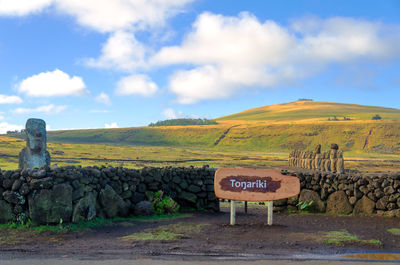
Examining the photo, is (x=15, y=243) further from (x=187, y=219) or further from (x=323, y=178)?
(x=323, y=178)

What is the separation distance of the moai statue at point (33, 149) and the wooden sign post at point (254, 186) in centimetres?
982

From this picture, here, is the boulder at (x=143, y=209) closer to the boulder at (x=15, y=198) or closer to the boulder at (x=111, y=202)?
the boulder at (x=111, y=202)

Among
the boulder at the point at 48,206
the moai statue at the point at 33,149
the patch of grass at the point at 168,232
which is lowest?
the patch of grass at the point at 168,232

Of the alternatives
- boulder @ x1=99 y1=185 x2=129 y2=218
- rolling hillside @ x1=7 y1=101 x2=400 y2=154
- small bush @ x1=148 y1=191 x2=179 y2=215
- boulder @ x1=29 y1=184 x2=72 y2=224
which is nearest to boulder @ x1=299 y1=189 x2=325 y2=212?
small bush @ x1=148 y1=191 x2=179 y2=215

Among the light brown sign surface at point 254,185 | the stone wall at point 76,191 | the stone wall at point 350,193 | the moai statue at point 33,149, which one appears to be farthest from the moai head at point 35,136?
the stone wall at point 350,193

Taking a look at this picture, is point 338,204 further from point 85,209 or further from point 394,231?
point 85,209

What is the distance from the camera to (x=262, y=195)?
1174cm

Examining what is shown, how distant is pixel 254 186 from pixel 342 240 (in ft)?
9.77

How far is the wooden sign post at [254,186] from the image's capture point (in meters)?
11.7

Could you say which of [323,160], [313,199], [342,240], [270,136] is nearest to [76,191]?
[342,240]

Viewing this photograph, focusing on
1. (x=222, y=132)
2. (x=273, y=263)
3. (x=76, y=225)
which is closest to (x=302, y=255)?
(x=273, y=263)

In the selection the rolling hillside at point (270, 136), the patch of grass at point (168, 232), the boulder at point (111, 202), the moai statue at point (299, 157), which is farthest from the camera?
the rolling hillside at point (270, 136)

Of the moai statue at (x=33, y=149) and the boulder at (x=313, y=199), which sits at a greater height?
the moai statue at (x=33, y=149)

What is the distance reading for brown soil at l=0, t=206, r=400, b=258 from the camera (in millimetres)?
8367
